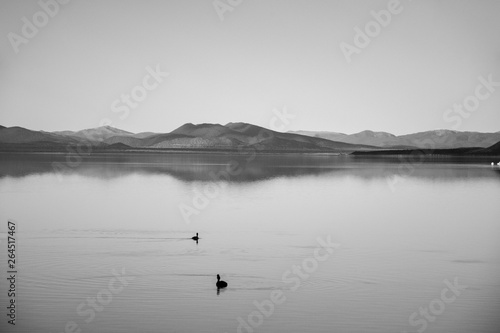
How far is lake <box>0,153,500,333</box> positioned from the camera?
12.0 m

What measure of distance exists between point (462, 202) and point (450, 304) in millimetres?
22271

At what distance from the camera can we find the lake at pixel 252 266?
12.0 m

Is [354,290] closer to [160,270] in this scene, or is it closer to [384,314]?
[384,314]

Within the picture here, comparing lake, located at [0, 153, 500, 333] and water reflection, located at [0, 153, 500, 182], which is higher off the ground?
water reflection, located at [0, 153, 500, 182]

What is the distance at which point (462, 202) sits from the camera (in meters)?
34.2

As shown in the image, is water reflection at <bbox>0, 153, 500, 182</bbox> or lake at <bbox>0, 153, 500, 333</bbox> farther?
water reflection at <bbox>0, 153, 500, 182</bbox>

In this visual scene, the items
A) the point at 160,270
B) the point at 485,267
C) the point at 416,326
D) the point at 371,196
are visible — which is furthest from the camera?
the point at 371,196

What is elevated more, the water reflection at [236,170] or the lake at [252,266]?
the water reflection at [236,170]

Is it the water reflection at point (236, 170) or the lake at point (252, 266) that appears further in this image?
the water reflection at point (236, 170)

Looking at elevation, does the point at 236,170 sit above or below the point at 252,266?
above

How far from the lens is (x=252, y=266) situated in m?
16.4

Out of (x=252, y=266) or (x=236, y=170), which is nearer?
(x=252, y=266)

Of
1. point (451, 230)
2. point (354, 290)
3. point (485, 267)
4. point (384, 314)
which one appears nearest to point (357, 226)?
point (451, 230)

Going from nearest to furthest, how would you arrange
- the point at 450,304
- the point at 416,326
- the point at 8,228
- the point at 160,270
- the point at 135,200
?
the point at 416,326, the point at 450,304, the point at 160,270, the point at 8,228, the point at 135,200
